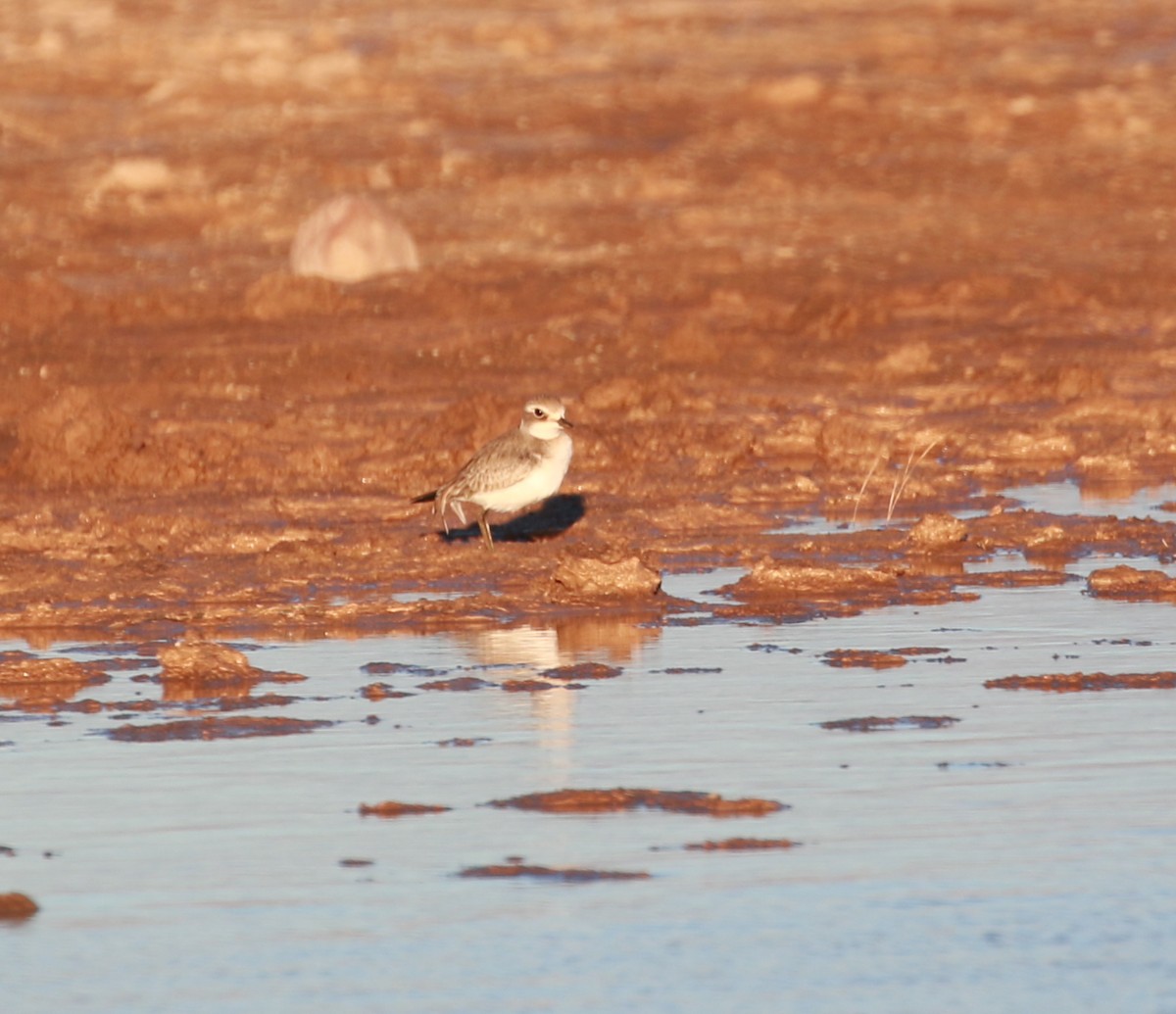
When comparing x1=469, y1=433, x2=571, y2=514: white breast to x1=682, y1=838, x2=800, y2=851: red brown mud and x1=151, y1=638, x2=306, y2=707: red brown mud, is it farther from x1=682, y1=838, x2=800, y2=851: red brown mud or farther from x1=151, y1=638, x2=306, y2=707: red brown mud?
x1=682, y1=838, x2=800, y2=851: red brown mud

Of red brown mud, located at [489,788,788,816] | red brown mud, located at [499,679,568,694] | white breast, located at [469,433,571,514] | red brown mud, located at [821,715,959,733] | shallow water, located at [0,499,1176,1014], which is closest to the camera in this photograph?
shallow water, located at [0,499,1176,1014]

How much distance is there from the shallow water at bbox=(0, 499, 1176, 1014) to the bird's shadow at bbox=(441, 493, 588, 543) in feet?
11.7

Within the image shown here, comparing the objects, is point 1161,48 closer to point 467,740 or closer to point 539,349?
point 539,349

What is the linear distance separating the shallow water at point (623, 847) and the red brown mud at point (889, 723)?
7 centimetres

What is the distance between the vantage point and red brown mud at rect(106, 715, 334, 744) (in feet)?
27.2

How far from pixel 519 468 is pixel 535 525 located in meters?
1.54

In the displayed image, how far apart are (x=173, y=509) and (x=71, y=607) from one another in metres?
3.43

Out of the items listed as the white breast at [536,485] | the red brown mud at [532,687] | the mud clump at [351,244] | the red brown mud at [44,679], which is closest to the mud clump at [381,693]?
the red brown mud at [532,687]

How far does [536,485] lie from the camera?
1232cm

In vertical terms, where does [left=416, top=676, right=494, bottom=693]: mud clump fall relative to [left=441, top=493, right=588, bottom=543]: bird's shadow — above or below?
below

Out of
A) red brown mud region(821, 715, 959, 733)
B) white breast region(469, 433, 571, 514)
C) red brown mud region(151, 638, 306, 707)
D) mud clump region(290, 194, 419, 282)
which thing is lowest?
red brown mud region(821, 715, 959, 733)

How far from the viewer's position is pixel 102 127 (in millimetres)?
33969

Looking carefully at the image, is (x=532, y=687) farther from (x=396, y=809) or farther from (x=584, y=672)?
(x=396, y=809)

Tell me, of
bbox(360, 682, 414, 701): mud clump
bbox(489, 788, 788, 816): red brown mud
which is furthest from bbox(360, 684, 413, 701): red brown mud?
bbox(489, 788, 788, 816): red brown mud
